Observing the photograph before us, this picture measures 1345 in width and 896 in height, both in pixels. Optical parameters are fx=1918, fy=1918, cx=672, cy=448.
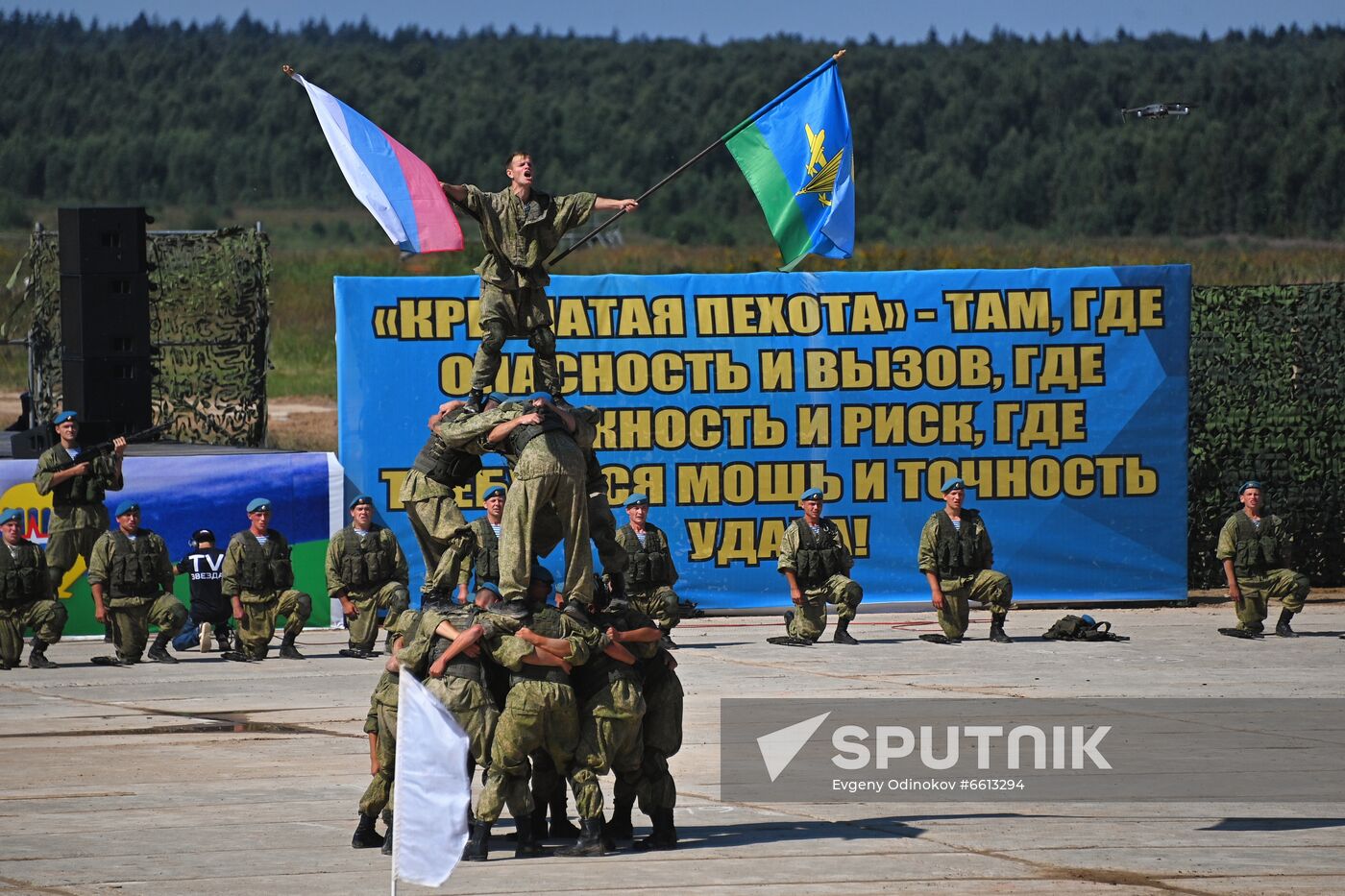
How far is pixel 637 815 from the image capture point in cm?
1216

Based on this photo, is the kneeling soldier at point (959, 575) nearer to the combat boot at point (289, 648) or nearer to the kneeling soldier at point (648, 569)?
the kneeling soldier at point (648, 569)

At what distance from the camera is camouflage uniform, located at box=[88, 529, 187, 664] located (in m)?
19.0

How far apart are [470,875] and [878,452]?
1262 centimetres

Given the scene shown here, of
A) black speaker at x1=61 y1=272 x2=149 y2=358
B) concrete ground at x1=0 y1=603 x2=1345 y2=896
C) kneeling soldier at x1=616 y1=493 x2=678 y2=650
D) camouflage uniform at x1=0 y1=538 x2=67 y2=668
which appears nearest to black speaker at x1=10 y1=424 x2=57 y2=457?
black speaker at x1=61 y1=272 x2=149 y2=358

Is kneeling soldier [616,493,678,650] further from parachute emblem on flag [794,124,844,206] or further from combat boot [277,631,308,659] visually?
parachute emblem on flag [794,124,844,206]

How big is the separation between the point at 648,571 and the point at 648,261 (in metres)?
42.9

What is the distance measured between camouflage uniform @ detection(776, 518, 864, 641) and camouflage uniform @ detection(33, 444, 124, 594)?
277 inches

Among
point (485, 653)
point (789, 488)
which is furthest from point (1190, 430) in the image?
point (485, 653)

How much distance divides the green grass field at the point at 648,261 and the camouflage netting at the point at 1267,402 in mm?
15363

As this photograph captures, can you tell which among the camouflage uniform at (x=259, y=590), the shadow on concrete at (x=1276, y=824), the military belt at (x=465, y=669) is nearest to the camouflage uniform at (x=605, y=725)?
the military belt at (x=465, y=669)

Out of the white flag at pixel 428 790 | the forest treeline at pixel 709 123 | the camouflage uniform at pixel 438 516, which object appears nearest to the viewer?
the white flag at pixel 428 790

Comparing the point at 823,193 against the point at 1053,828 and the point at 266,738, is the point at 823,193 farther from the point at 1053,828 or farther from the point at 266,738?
the point at 266,738

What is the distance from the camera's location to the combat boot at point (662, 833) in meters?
11.0

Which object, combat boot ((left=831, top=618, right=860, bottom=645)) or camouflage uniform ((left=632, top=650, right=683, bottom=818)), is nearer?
camouflage uniform ((left=632, top=650, right=683, bottom=818))
